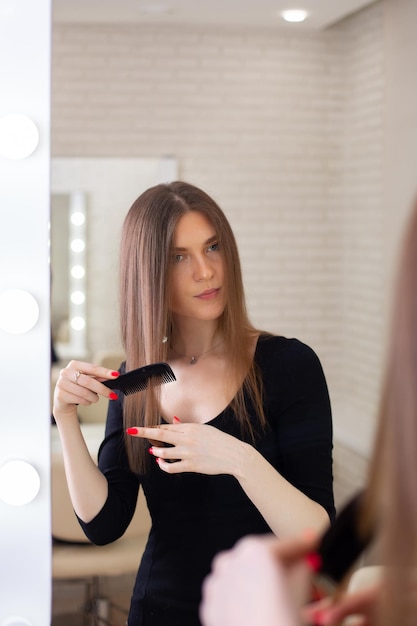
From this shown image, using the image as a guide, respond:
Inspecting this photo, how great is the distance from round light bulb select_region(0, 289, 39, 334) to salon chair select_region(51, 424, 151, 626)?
118 mm

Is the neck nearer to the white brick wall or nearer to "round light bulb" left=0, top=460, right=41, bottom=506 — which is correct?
the white brick wall

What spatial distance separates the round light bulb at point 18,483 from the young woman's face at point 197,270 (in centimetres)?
26

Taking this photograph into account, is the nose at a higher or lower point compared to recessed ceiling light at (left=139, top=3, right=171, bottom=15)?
lower

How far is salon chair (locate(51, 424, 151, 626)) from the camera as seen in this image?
0.84 metres

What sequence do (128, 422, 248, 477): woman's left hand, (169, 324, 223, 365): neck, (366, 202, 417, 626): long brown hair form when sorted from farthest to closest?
(169, 324, 223, 365): neck → (128, 422, 248, 477): woman's left hand → (366, 202, 417, 626): long brown hair

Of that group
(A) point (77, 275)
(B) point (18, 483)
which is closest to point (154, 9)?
(A) point (77, 275)

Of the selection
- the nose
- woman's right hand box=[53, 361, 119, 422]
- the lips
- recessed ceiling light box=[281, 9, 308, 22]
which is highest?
recessed ceiling light box=[281, 9, 308, 22]

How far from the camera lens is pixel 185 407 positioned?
761 mm

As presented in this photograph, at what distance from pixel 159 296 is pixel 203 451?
0.53 ft

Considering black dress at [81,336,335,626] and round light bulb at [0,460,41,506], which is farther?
round light bulb at [0,460,41,506]

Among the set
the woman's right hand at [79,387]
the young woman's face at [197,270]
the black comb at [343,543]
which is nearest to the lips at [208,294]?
the young woman's face at [197,270]

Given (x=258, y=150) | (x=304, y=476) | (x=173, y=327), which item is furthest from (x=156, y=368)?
(x=258, y=150)

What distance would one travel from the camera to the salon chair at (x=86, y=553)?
841mm

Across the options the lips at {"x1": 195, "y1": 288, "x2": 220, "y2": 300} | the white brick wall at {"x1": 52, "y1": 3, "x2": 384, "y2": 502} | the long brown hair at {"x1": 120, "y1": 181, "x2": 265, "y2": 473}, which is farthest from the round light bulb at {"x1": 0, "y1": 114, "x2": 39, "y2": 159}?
the lips at {"x1": 195, "y1": 288, "x2": 220, "y2": 300}
